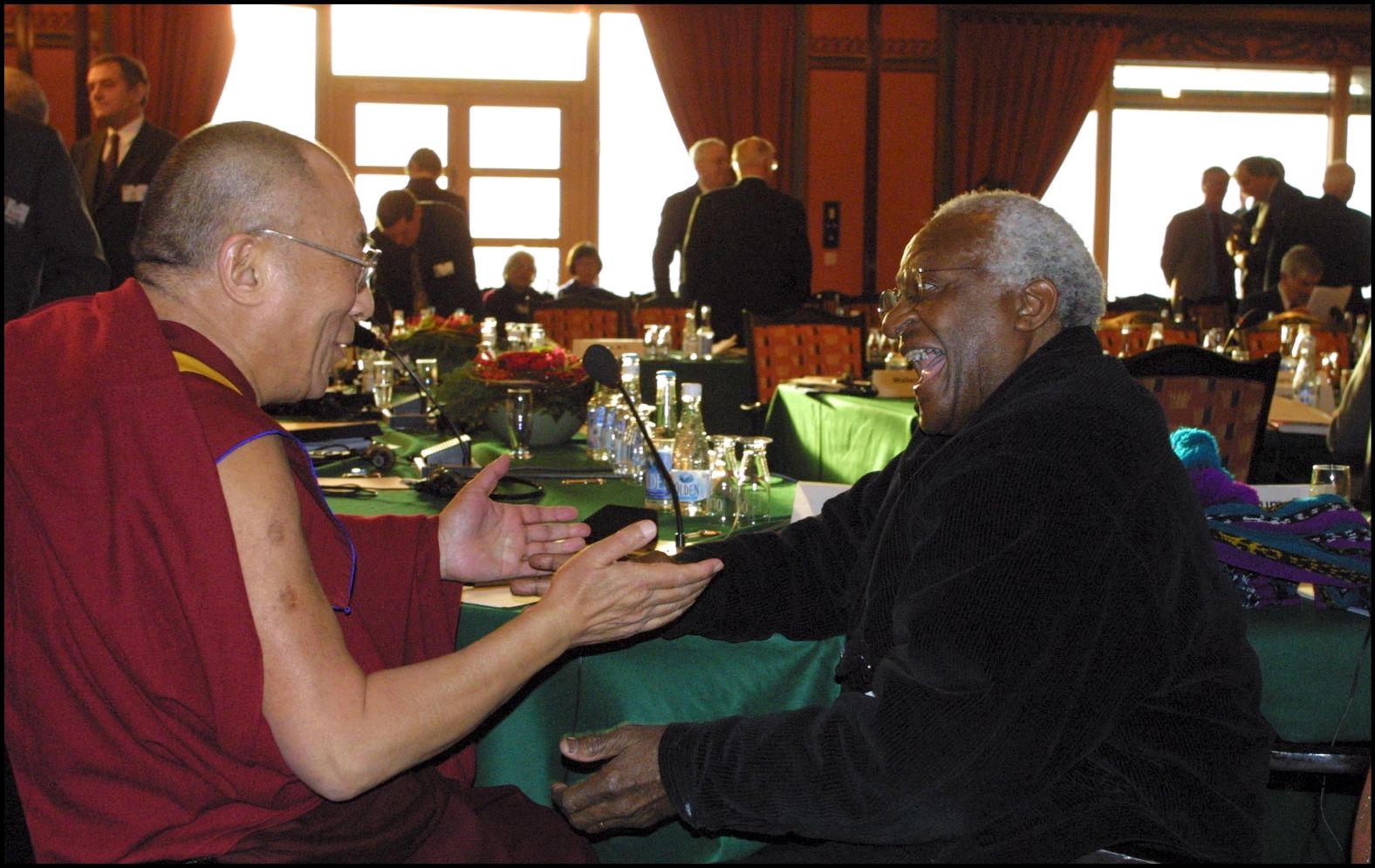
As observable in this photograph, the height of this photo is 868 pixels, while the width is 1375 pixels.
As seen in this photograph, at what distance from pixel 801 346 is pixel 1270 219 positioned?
4721 mm

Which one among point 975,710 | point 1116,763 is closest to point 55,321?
point 975,710

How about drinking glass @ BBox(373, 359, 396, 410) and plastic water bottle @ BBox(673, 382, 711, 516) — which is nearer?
plastic water bottle @ BBox(673, 382, 711, 516)

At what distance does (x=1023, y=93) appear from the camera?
1011 cm

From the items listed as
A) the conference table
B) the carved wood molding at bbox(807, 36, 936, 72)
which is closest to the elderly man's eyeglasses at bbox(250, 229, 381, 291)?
the conference table

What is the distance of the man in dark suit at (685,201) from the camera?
7.22 metres

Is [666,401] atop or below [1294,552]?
atop

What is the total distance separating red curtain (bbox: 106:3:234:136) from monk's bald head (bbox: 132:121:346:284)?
27.8 feet

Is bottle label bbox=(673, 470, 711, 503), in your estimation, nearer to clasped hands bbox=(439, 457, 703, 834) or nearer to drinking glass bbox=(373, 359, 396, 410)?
clasped hands bbox=(439, 457, 703, 834)

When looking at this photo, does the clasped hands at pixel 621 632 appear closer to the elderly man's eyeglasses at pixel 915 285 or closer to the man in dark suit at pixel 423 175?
the elderly man's eyeglasses at pixel 915 285

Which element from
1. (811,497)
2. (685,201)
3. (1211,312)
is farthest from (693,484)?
(1211,312)

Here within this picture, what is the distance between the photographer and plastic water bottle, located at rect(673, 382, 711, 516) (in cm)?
237

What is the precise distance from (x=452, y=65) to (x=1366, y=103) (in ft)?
23.9

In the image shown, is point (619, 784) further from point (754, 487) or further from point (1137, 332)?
point (1137, 332)

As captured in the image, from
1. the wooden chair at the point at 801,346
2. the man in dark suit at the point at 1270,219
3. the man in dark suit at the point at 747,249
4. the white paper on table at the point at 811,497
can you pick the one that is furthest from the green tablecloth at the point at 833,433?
the man in dark suit at the point at 1270,219
